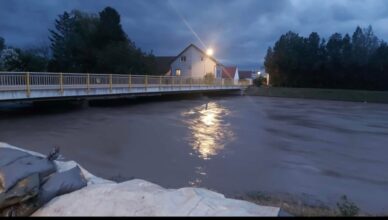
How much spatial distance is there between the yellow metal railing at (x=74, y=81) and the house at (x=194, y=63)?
78.5 feet

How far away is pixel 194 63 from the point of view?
55.1 m

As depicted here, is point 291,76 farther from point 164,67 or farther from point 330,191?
point 330,191

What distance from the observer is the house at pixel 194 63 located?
54.9 m

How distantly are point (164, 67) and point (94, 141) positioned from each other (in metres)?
45.6

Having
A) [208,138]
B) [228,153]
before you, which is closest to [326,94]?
[208,138]

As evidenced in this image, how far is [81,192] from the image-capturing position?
172 inches

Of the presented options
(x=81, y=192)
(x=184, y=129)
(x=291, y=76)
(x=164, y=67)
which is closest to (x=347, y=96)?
(x=291, y=76)

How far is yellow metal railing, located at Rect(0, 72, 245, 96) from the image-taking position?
15.5 meters

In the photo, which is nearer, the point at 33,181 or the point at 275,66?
the point at 33,181

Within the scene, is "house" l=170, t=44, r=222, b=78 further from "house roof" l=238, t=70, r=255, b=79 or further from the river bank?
the river bank

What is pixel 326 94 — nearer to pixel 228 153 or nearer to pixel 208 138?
pixel 208 138

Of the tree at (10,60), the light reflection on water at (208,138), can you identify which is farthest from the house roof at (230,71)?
the light reflection on water at (208,138)

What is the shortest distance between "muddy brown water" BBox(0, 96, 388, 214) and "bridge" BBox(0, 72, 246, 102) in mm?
1392

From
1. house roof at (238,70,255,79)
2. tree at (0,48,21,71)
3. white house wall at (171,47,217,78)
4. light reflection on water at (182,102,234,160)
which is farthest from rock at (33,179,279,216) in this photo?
house roof at (238,70,255,79)
